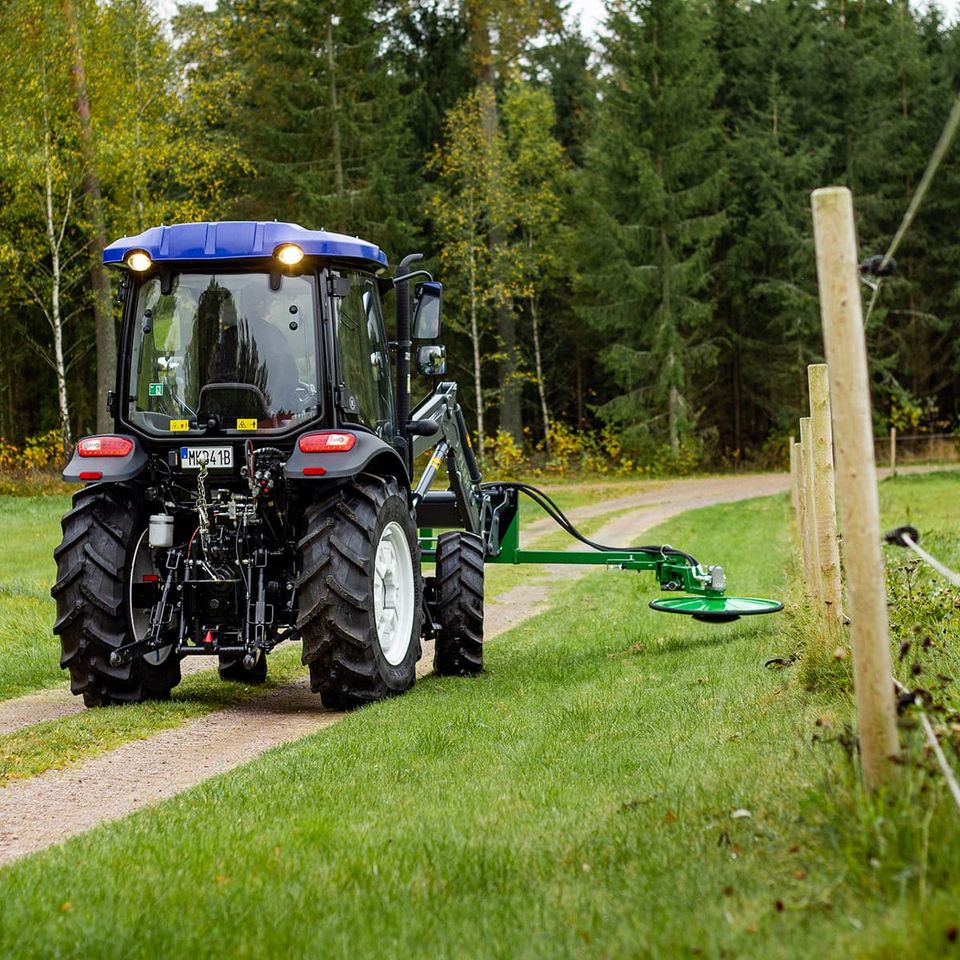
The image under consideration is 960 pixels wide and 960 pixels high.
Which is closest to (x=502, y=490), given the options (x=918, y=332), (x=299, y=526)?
(x=299, y=526)

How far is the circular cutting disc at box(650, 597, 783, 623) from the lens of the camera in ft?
34.0

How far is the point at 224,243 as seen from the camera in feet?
27.1

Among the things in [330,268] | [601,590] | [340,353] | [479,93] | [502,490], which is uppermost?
[479,93]

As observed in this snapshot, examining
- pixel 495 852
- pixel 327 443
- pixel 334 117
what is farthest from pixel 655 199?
pixel 495 852

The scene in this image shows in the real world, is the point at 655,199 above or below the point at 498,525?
above

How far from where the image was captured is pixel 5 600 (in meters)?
13.2

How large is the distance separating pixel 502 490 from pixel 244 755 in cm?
500

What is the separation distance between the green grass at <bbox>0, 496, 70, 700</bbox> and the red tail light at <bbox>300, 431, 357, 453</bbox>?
309cm

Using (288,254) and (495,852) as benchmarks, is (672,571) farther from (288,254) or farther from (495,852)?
(495,852)

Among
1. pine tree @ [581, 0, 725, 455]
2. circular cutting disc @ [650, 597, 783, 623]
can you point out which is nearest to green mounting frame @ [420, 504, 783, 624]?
circular cutting disc @ [650, 597, 783, 623]

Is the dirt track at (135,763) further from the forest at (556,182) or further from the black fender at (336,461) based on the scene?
the forest at (556,182)

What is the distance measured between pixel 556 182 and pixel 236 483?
36.4 metres

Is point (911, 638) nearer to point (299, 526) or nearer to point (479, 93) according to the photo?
point (299, 526)

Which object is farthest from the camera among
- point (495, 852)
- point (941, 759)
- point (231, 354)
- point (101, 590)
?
point (231, 354)
